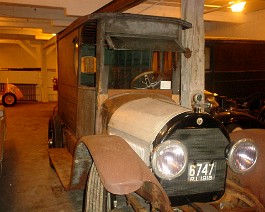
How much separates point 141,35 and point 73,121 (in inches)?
75.1

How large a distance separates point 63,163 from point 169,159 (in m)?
2.44

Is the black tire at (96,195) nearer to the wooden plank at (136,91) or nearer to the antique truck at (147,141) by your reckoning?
the antique truck at (147,141)

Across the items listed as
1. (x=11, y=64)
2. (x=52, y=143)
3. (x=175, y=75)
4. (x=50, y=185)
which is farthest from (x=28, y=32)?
(x=175, y=75)

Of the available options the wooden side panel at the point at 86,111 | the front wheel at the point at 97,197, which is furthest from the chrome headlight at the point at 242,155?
the wooden side panel at the point at 86,111

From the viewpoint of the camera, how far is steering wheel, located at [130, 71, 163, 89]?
396cm

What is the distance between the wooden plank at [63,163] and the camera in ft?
12.0

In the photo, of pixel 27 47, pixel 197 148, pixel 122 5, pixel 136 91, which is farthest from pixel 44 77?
pixel 197 148

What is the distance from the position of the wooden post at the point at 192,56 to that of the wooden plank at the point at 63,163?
179 cm

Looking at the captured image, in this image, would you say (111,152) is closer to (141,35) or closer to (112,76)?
(141,35)

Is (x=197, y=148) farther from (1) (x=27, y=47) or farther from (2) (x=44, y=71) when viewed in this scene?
(1) (x=27, y=47)

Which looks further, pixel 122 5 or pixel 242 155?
pixel 122 5

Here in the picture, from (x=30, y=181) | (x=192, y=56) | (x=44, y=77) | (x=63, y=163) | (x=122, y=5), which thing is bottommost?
(x=30, y=181)

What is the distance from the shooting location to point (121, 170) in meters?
2.16

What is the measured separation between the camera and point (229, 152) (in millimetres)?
2541
